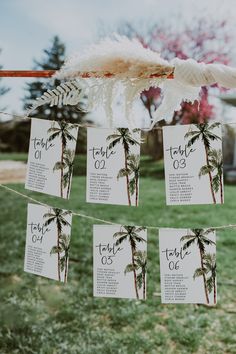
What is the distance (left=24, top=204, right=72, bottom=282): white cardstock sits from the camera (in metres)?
1.78

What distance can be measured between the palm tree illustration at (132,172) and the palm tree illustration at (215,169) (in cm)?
21

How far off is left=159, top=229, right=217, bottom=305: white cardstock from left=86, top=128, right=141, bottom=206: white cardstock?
0.18 m

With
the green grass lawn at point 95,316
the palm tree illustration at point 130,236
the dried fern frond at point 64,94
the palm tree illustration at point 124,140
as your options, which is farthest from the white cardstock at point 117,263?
the green grass lawn at point 95,316

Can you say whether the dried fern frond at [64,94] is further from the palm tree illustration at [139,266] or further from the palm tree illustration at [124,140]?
the palm tree illustration at [139,266]

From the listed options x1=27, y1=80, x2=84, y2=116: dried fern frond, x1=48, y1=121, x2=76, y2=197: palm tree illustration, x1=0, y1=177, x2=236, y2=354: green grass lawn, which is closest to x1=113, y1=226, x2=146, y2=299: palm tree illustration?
x1=48, y1=121, x2=76, y2=197: palm tree illustration

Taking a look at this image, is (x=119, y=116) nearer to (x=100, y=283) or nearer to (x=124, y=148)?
(x=124, y=148)

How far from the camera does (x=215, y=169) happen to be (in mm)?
1651

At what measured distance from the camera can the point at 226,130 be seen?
39.9ft

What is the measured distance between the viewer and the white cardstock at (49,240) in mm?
1780

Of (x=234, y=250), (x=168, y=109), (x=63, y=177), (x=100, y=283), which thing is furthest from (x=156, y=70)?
(x=234, y=250)

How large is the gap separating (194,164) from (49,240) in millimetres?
566

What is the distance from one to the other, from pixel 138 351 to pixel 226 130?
9.78m

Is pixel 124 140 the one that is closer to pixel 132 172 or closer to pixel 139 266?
pixel 132 172

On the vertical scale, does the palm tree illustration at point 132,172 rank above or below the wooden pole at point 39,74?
below
